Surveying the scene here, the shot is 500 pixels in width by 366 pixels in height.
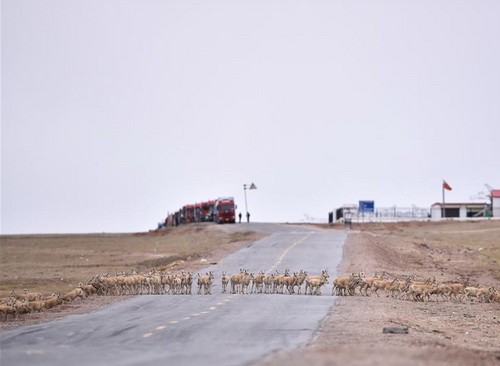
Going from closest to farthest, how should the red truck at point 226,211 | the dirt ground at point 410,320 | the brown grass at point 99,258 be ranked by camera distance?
1. the dirt ground at point 410,320
2. the brown grass at point 99,258
3. the red truck at point 226,211

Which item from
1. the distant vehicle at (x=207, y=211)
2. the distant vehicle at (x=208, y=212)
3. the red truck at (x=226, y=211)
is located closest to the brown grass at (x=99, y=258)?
the red truck at (x=226, y=211)

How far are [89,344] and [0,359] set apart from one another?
8.18 ft

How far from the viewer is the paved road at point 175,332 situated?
62.3ft

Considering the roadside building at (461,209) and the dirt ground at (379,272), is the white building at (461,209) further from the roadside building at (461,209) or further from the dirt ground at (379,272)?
the dirt ground at (379,272)

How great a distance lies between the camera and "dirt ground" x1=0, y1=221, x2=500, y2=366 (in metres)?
19.7

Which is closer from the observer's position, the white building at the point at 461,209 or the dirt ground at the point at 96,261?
the dirt ground at the point at 96,261

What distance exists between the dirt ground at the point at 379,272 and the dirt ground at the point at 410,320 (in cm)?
2

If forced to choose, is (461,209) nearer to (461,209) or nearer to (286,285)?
(461,209)

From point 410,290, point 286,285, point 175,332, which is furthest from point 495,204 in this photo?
point 175,332

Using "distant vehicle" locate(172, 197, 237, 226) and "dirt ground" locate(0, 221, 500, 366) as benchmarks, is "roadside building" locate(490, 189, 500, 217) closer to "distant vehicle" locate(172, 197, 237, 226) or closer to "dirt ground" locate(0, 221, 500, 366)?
"dirt ground" locate(0, 221, 500, 366)

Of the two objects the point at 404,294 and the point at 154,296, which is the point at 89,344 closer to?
the point at 154,296

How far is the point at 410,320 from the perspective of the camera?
96.5 ft

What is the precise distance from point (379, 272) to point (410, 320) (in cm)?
1916

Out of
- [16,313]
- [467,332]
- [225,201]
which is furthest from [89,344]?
[225,201]
